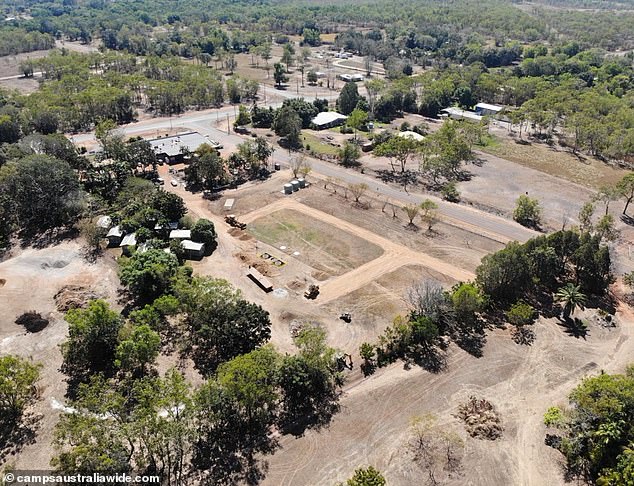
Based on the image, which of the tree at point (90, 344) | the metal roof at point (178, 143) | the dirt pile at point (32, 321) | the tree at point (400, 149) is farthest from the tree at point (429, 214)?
the dirt pile at point (32, 321)

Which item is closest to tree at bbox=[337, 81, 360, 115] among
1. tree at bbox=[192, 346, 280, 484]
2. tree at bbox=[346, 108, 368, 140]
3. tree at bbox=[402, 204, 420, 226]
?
tree at bbox=[346, 108, 368, 140]

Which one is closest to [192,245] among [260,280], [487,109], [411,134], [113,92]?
[260,280]

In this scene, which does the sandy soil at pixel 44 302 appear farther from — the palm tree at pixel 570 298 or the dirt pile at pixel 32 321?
the palm tree at pixel 570 298

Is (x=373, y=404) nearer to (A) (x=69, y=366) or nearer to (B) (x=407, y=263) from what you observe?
(B) (x=407, y=263)

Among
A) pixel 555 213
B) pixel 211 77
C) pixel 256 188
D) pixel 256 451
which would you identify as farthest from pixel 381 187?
pixel 211 77

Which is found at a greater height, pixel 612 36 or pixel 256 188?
pixel 612 36

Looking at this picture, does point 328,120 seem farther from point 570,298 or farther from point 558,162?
point 570,298

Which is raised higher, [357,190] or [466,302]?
[466,302]

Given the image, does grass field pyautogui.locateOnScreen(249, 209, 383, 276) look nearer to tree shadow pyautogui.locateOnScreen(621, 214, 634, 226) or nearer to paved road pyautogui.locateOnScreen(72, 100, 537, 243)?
paved road pyautogui.locateOnScreen(72, 100, 537, 243)
